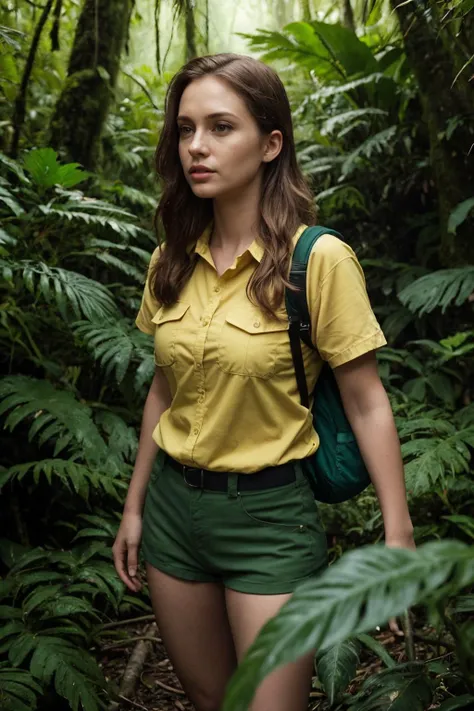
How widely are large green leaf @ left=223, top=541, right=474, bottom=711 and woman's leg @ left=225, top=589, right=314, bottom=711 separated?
3.19 feet

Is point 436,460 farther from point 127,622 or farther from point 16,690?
point 16,690

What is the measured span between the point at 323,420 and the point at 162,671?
78.9 inches

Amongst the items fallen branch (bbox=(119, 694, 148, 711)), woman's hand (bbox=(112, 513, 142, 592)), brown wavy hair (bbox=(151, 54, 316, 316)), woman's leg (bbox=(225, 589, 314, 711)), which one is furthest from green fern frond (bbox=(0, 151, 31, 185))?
woman's leg (bbox=(225, 589, 314, 711))

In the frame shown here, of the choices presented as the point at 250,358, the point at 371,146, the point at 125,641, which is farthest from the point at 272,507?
the point at 371,146

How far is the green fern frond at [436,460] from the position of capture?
314 cm

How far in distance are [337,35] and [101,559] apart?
161 inches

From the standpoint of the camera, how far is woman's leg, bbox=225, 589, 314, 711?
184 centimetres

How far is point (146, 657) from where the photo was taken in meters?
3.52

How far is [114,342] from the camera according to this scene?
3.94 m

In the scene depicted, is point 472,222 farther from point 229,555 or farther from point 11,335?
point 229,555

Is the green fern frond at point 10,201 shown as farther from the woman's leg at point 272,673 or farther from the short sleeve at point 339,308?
the woman's leg at point 272,673

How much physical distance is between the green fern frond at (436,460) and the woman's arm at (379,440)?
1.25 meters

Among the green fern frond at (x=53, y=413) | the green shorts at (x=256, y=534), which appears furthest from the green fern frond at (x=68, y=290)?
the green shorts at (x=256, y=534)

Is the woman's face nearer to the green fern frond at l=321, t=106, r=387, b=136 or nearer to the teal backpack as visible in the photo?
the teal backpack
